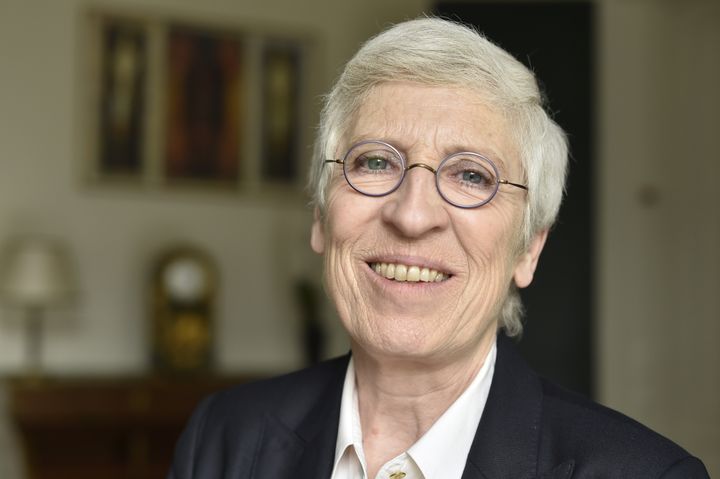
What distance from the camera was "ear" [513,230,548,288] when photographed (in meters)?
1.68

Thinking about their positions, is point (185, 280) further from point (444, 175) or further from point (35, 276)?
point (444, 175)

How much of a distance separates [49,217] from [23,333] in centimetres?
69

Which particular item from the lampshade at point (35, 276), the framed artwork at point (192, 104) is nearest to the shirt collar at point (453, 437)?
the lampshade at point (35, 276)

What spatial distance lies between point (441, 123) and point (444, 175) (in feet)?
0.29

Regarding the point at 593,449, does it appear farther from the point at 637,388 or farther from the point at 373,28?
the point at 373,28

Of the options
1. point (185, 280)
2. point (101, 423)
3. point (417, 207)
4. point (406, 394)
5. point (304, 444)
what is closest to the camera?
point (417, 207)

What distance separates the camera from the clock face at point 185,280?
5.26 m

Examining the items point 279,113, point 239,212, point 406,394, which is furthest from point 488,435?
point 279,113

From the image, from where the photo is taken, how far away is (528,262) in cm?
170

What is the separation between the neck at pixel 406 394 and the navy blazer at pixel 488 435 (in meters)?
0.07

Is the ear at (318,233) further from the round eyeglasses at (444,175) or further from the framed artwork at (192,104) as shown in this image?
the framed artwork at (192,104)

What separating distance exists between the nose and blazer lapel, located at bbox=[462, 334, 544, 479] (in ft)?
1.10

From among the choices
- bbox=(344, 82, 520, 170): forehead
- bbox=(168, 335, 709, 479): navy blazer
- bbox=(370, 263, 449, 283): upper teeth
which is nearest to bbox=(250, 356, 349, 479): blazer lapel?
bbox=(168, 335, 709, 479): navy blazer

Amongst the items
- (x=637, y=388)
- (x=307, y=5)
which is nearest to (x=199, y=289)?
(x=307, y=5)
